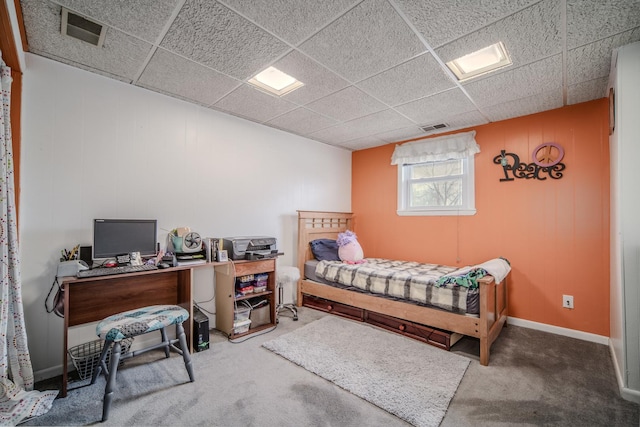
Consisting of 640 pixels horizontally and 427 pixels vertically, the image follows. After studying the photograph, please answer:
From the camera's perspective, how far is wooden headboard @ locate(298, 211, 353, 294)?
12.5 feet

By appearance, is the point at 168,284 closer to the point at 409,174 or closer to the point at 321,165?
the point at 321,165

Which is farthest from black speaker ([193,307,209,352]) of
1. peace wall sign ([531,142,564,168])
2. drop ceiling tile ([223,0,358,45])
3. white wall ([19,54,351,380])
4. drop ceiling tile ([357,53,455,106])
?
peace wall sign ([531,142,564,168])

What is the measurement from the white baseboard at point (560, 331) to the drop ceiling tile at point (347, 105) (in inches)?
110

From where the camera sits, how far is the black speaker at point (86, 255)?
220cm

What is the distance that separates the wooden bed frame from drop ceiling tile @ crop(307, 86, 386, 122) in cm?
134

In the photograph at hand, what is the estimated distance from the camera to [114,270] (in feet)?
6.77

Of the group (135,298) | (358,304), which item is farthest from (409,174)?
(135,298)

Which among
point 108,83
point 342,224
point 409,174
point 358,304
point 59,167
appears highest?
point 108,83

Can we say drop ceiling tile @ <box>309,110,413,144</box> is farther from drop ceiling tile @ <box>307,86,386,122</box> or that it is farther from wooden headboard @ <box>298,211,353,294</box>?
wooden headboard @ <box>298,211,353,294</box>

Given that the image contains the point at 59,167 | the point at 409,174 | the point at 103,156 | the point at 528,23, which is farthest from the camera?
the point at 409,174

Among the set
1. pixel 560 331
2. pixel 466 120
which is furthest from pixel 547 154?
pixel 560 331

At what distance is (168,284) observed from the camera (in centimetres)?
273

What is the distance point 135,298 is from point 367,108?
9.46ft

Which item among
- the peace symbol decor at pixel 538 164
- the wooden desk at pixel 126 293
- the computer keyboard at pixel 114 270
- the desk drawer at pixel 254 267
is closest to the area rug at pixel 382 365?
the desk drawer at pixel 254 267
